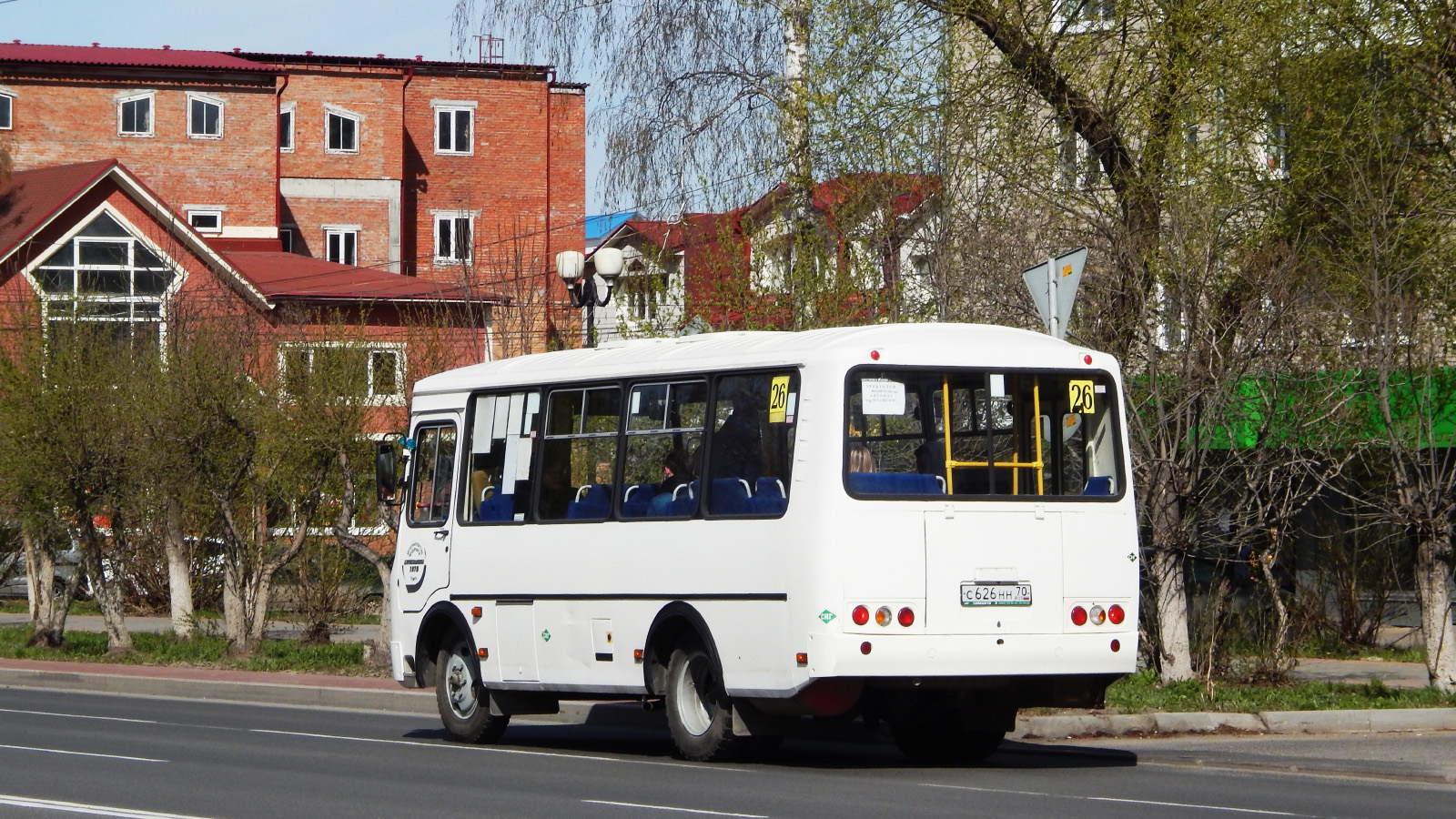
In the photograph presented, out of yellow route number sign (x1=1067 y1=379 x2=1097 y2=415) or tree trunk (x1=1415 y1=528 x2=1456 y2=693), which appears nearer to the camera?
yellow route number sign (x1=1067 y1=379 x2=1097 y2=415)

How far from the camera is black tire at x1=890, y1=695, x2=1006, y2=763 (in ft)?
46.2

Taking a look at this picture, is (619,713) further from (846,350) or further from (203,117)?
(203,117)

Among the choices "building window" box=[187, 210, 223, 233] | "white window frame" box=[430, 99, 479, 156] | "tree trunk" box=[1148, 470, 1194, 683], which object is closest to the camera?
"tree trunk" box=[1148, 470, 1194, 683]

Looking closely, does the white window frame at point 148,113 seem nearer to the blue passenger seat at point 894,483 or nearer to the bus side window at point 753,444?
the bus side window at point 753,444

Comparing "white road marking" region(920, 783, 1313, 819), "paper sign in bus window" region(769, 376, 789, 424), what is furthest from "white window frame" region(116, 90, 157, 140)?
"white road marking" region(920, 783, 1313, 819)

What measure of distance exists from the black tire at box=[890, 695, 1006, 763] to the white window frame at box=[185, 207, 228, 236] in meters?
47.4

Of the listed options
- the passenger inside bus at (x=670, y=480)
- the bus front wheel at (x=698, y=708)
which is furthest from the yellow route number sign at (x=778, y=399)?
the bus front wheel at (x=698, y=708)

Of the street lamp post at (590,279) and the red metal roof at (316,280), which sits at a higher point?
Answer: the red metal roof at (316,280)

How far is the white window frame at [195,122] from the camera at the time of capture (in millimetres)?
58562

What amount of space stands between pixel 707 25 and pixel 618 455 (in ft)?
28.1

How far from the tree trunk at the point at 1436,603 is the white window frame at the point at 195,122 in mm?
47466

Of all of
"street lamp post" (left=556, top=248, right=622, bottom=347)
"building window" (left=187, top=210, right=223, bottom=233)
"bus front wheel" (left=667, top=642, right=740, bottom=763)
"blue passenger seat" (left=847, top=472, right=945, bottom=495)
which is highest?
"building window" (left=187, top=210, right=223, bottom=233)

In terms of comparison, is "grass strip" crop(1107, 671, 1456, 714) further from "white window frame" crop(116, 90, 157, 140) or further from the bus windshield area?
"white window frame" crop(116, 90, 157, 140)

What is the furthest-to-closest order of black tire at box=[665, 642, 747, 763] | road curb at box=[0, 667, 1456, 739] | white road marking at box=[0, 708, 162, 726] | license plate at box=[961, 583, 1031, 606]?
white road marking at box=[0, 708, 162, 726], road curb at box=[0, 667, 1456, 739], black tire at box=[665, 642, 747, 763], license plate at box=[961, 583, 1031, 606]
